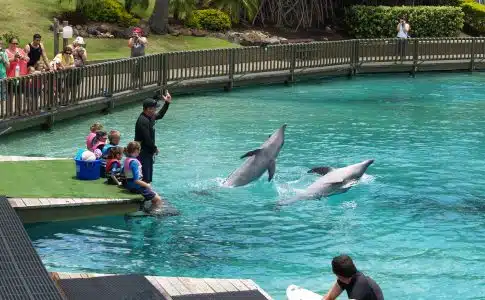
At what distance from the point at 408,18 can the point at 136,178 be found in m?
35.8

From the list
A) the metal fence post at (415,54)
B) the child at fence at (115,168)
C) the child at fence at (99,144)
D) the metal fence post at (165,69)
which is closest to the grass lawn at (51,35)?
the metal fence post at (165,69)

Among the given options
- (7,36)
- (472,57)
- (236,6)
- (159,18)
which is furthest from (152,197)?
(236,6)

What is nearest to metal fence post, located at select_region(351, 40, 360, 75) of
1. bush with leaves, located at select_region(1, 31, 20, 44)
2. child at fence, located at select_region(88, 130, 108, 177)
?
bush with leaves, located at select_region(1, 31, 20, 44)

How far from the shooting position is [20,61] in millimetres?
29141

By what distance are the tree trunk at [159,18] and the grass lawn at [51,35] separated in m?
0.51

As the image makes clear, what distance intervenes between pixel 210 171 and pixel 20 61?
7.84 m

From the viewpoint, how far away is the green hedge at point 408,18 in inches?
2087

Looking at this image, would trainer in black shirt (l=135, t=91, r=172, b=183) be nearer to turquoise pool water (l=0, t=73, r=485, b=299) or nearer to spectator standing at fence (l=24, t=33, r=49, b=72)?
turquoise pool water (l=0, t=73, r=485, b=299)

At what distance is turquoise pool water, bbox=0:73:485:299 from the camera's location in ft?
55.8

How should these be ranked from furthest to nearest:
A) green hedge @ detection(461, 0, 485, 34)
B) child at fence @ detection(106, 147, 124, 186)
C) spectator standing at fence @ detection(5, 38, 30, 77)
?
1. green hedge @ detection(461, 0, 485, 34)
2. spectator standing at fence @ detection(5, 38, 30, 77)
3. child at fence @ detection(106, 147, 124, 186)

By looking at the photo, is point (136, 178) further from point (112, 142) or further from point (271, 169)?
point (271, 169)

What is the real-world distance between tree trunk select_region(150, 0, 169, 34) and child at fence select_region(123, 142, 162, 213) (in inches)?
1072

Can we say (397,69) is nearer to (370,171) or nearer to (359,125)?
(359,125)

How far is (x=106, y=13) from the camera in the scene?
45.8 metres
